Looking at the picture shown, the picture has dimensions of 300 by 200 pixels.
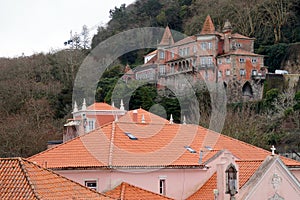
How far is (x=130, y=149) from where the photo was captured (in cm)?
2839

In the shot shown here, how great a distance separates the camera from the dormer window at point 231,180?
25859 mm

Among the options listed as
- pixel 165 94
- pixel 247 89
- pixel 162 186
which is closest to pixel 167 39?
pixel 247 89

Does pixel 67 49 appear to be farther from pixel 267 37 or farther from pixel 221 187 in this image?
pixel 221 187

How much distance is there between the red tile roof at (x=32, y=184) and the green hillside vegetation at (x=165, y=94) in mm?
33091

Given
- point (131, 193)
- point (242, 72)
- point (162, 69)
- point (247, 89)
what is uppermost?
point (162, 69)

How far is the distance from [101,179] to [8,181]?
9647 mm

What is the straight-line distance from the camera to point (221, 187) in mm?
26266

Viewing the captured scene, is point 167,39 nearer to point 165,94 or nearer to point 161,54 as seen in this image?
point 161,54

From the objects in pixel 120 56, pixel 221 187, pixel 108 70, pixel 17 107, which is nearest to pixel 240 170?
pixel 221 187

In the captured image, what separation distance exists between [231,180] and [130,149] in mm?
4548

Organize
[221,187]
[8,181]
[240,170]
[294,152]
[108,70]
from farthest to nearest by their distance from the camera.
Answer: [108,70] < [294,152] < [240,170] < [221,187] < [8,181]

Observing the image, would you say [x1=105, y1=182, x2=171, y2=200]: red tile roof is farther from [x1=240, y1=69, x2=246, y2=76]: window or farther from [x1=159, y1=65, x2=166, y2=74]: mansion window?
[x1=159, y1=65, x2=166, y2=74]: mansion window

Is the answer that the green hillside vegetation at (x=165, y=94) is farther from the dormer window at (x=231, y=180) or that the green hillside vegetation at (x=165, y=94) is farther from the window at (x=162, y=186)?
the dormer window at (x=231, y=180)

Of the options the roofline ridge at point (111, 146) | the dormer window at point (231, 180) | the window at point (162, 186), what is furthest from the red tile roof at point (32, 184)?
the window at point (162, 186)
